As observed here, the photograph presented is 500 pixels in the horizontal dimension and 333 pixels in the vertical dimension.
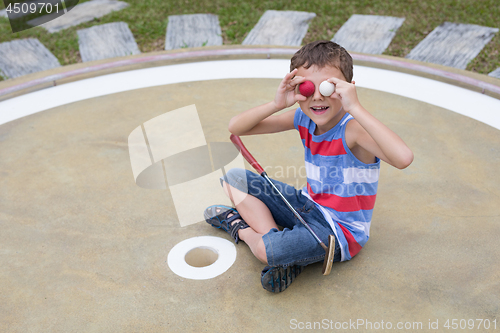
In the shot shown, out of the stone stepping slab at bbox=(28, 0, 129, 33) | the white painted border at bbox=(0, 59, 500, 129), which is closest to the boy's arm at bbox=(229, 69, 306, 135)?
the white painted border at bbox=(0, 59, 500, 129)

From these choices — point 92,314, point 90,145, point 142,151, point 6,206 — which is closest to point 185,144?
point 142,151

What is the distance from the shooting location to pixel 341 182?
5.66ft

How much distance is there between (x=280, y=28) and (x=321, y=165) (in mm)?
2893

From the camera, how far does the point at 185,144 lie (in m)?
2.70

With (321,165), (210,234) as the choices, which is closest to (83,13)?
(210,234)

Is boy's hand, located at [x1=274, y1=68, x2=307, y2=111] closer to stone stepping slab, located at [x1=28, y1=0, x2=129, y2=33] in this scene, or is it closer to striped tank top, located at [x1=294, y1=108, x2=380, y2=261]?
striped tank top, located at [x1=294, y1=108, x2=380, y2=261]

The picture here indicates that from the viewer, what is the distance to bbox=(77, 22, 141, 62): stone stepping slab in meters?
4.11

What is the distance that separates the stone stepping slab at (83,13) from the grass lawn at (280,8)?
0.36ft

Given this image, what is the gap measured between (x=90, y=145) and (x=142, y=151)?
0.33 metres

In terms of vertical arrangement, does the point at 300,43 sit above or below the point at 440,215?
below

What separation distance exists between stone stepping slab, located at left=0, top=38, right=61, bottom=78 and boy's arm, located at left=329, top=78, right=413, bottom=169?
309 cm

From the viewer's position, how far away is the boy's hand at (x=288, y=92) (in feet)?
5.32

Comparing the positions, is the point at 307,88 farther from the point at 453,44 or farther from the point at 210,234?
the point at 453,44

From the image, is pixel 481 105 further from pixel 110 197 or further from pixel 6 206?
pixel 6 206
